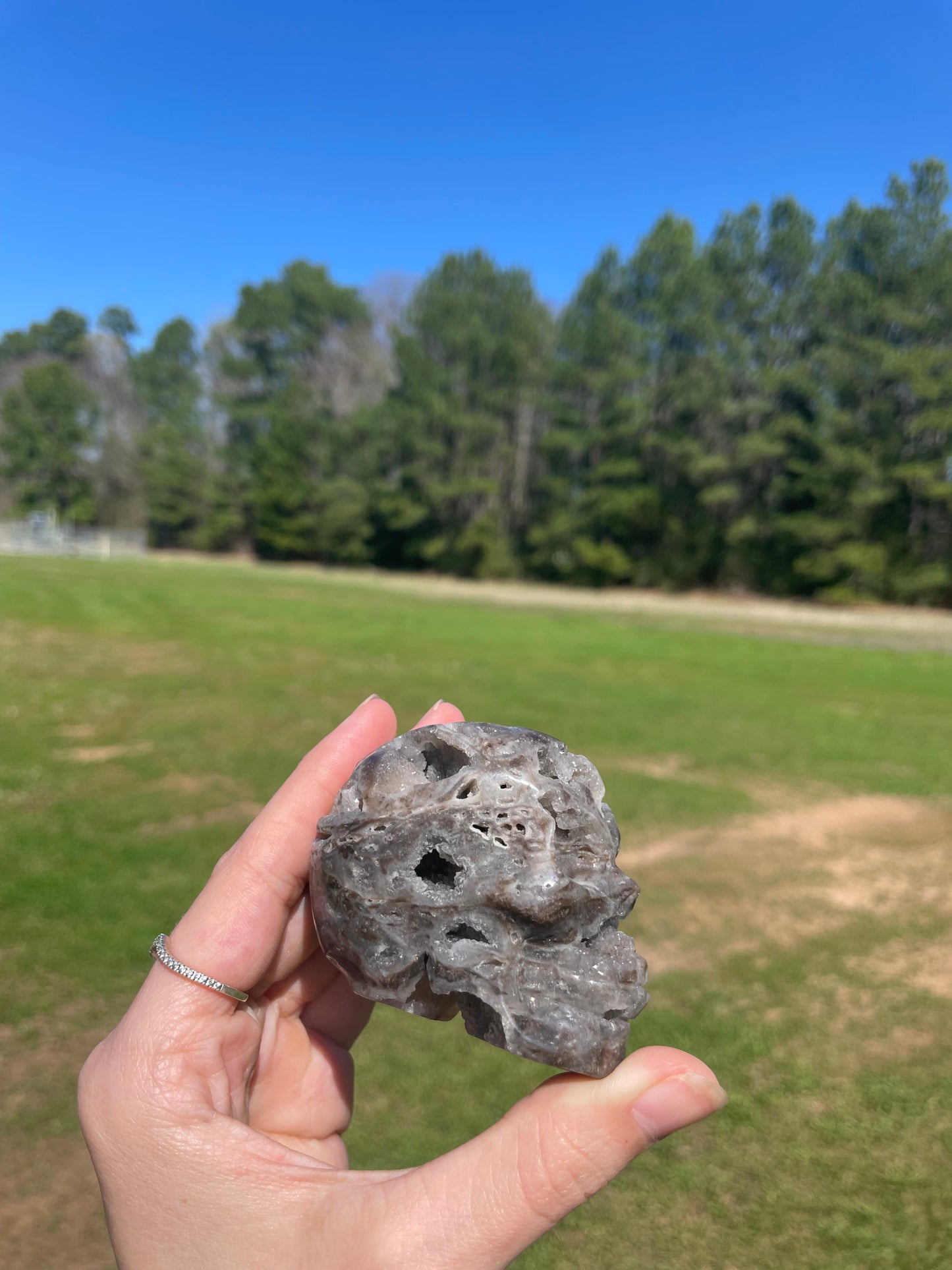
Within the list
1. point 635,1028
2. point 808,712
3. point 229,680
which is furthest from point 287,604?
point 635,1028

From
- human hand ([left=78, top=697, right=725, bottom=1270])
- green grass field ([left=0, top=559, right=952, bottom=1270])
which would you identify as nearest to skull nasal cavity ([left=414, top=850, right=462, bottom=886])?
human hand ([left=78, top=697, right=725, bottom=1270])

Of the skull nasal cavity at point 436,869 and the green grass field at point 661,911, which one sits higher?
the skull nasal cavity at point 436,869

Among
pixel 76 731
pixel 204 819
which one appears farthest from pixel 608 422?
pixel 204 819

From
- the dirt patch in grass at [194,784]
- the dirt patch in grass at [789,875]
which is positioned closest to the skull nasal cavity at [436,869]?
the dirt patch in grass at [789,875]

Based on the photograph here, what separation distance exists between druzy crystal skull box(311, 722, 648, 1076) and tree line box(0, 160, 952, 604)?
27.7 meters

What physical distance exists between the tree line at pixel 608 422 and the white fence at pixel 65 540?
6.22ft

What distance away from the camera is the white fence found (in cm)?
4459

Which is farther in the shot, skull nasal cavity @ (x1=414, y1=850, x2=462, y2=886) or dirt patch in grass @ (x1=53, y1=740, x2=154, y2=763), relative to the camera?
dirt patch in grass @ (x1=53, y1=740, x2=154, y2=763)

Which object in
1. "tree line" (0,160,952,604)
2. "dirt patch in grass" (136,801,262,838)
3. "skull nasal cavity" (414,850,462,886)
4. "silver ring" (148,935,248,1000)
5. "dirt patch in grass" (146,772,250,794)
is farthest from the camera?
"tree line" (0,160,952,604)

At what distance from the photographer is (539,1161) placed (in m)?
1.54

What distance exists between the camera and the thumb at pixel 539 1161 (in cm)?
151

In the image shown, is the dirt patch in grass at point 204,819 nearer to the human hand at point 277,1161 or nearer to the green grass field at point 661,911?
the green grass field at point 661,911

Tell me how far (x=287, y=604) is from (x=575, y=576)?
53.9 ft

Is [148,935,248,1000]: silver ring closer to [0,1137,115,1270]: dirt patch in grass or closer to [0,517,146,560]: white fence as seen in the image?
[0,1137,115,1270]: dirt patch in grass
